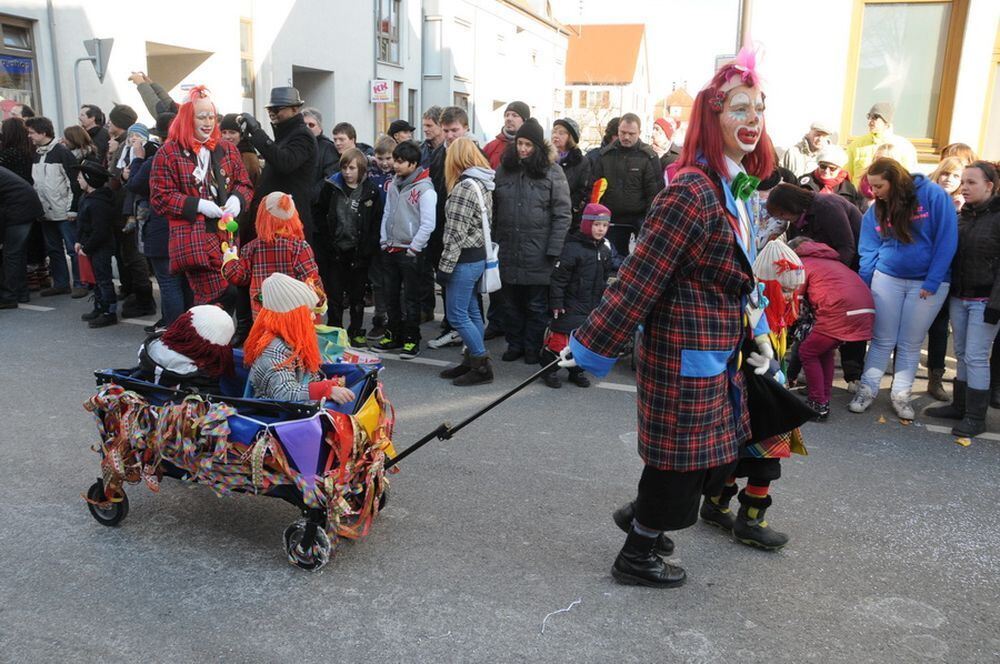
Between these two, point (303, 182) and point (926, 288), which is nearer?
point (926, 288)

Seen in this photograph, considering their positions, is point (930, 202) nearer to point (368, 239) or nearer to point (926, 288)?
point (926, 288)

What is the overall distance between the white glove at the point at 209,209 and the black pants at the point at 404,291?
151cm

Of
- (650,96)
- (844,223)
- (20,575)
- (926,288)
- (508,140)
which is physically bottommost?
(20,575)

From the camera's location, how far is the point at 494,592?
3.22 m

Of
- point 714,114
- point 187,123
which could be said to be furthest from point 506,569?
point 187,123

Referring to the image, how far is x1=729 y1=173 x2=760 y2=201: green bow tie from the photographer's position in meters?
3.04

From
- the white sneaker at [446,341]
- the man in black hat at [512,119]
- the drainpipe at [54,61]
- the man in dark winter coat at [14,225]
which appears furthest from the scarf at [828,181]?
the drainpipe at [54,61]

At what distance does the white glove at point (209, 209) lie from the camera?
19.4ft

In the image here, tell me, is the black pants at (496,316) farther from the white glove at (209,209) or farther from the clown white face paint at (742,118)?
the clown white face paint at (742,118)

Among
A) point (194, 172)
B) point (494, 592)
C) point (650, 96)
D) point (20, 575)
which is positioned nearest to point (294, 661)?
point (494, 592)

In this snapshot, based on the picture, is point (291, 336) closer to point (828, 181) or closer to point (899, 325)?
point (899, 325)

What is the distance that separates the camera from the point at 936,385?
19.9 feet

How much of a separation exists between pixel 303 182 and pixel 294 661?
471cm

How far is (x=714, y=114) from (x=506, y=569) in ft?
6.74
